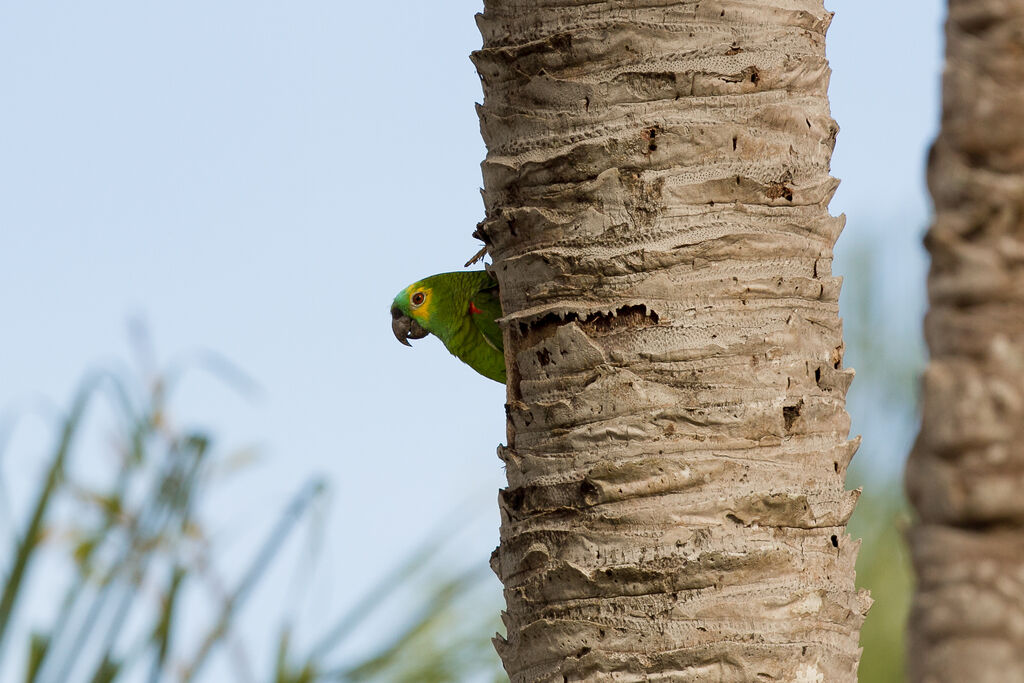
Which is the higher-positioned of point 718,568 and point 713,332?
point 713,332

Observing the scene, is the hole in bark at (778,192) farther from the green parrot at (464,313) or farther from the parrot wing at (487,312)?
the parrot wing at (487,312)

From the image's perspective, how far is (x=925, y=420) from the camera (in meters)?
1.42

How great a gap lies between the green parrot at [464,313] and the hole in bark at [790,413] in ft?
7.34

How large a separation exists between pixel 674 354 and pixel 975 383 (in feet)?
3.71

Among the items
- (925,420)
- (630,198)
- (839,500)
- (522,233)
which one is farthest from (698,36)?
(925,420)

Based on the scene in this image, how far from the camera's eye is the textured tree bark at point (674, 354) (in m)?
2.42

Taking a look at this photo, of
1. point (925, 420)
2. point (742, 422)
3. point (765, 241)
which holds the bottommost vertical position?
point (925, 420)

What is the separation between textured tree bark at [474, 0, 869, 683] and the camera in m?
2.42

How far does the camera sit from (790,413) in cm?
252

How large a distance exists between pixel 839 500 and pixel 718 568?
41 centimetres

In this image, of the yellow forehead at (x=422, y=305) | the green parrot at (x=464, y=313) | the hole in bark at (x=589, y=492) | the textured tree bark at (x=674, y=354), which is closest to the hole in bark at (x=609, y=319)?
the textured tree bark at (x=674, y=354)

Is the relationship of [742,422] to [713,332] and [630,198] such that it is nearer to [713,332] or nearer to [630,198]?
[713,332]

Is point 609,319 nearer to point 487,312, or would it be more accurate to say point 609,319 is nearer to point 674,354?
point 674,354

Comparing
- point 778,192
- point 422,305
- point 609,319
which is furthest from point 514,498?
point 422,305
